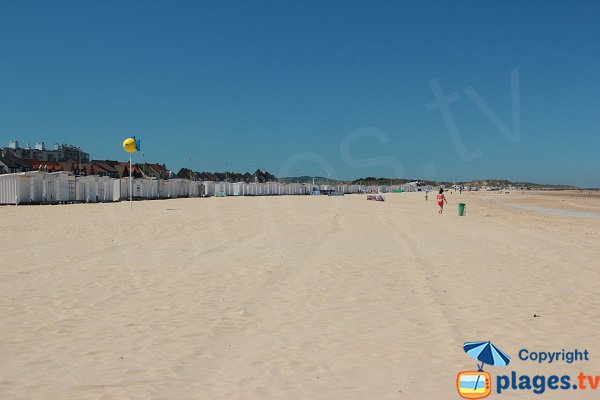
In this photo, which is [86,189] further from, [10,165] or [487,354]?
[487,354]

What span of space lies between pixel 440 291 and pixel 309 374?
412 cm

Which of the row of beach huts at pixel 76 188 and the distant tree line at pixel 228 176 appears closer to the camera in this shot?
the row of beach huts at pixel 76 188

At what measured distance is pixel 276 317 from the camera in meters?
6.29

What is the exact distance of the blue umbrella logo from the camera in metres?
4.74

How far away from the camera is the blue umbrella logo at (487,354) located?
15.5ft

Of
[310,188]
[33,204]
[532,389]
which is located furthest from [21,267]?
[310,188]

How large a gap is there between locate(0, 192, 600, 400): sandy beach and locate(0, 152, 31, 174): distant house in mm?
61377

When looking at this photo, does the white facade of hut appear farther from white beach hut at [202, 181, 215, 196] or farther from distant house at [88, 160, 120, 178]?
distant house at [88, 160, 120, 178]

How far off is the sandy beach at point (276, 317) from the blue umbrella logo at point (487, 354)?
11 cm

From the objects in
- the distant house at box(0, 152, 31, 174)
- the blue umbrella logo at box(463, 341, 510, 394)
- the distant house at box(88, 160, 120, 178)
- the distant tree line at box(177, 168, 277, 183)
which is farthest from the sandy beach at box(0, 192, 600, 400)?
the distant tree line at box(177, 168, 277, 183)

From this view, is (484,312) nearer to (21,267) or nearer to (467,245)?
(467,245)

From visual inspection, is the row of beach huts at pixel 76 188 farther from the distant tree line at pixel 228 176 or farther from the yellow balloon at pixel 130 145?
the distant tree line at pixel 228 176

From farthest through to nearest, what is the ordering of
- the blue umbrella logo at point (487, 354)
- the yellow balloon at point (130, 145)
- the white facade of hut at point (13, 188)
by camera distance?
the white facade of hut at point (13, 188) < the yellow balloon at point (130, 145) < the blue umbrella logo at point (487, 354)

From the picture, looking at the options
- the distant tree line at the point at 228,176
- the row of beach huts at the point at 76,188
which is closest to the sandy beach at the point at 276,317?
the row of beach huts at the point at 76,188
